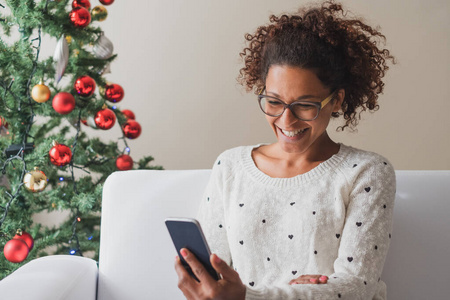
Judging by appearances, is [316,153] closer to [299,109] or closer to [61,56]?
[299,109]

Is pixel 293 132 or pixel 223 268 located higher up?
pixel 293 132

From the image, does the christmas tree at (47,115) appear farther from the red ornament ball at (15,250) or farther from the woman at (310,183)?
the woman at (310,183)

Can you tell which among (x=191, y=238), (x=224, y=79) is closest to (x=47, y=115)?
(x=224, y=79)

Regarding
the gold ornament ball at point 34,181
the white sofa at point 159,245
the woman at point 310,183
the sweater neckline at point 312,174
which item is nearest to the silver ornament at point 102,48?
the gold ornament ball at point 34,181

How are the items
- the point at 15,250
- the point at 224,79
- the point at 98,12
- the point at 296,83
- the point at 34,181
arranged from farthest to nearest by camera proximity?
the point at 224,79
the point at 98,12
the point at 34,181
the point at 15,250
the point at 296,83

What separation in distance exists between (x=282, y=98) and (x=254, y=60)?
21 centimetres

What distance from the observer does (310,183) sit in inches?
49.9

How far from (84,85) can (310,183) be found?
3.13 feet

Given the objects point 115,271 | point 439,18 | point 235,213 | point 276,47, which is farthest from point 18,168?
point 439,18

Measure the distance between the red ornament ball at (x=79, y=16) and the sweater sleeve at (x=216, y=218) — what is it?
2.67 feet

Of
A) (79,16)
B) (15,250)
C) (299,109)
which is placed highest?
(79,16)

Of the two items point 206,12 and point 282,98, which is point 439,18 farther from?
point 282,98

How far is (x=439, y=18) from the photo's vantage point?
2588 mm

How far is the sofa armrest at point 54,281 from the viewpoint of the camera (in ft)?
3.92
